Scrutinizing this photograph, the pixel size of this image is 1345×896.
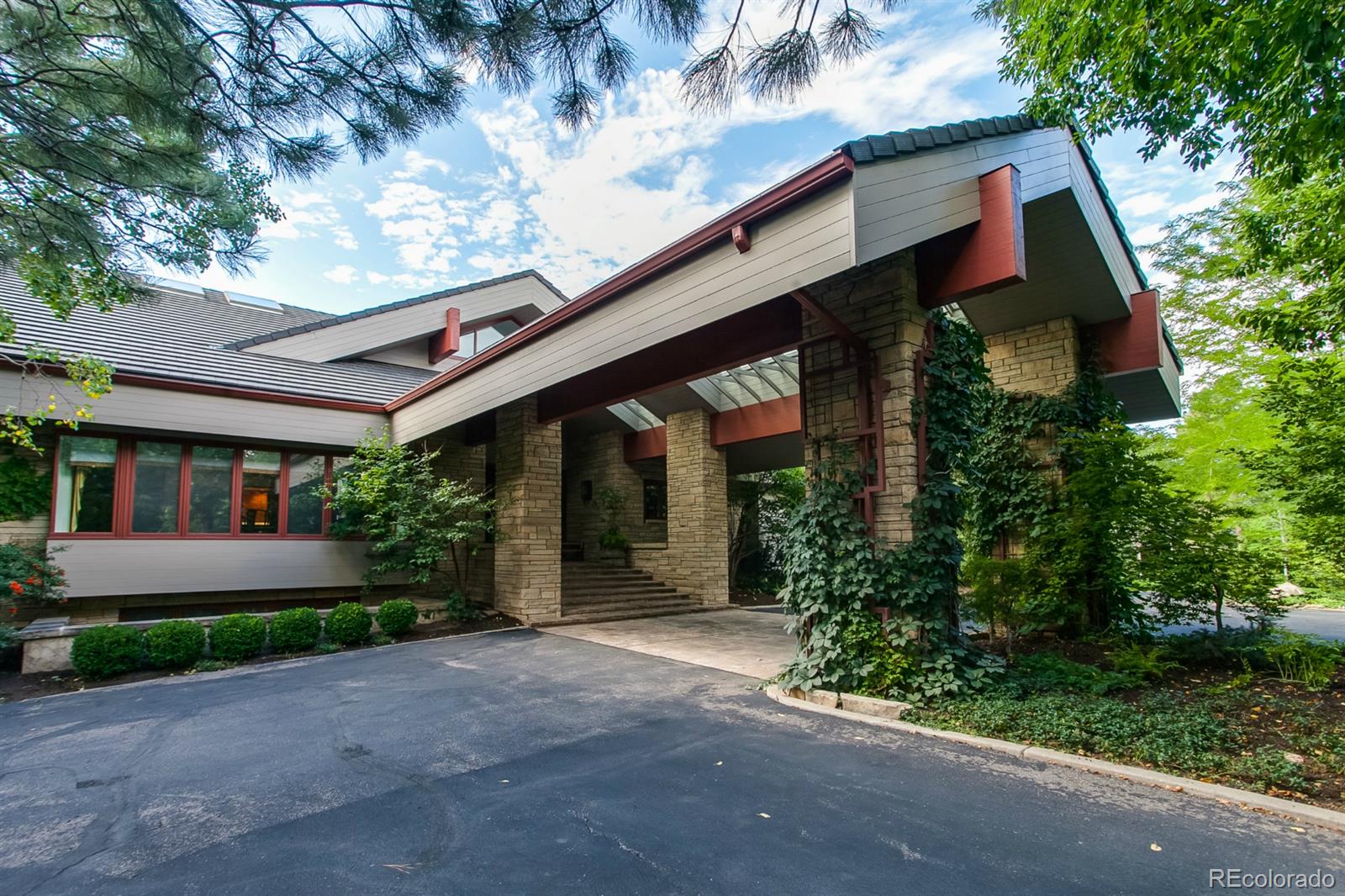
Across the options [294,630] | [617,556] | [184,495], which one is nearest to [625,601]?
[617,556]

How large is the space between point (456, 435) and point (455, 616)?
3.80 metres

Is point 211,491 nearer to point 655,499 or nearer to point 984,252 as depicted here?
point 655,499

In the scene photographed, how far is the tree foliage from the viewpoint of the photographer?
9273mm

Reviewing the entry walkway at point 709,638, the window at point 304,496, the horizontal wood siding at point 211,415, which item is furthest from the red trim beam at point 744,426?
the window at point 304,496

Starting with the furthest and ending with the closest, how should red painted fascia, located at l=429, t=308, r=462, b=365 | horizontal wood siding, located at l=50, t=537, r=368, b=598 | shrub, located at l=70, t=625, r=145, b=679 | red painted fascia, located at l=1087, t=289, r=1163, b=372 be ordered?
red painted fascia, located at l=429, t=308, r=462, b=365
horizontal wood siding, located at l=50, t=537, r=368, b=598
red painted fascia, located at l=1087, t=289, r=1163, b=372
shrub, located at l=70, t=625, r=145, b=679

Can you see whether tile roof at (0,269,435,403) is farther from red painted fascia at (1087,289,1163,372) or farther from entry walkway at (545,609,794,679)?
red painted fascia at (1087,289,1163,372)

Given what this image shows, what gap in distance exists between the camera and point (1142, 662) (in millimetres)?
4895

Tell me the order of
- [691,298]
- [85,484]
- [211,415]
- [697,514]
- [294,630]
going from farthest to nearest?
[697,514] < [211,415] < [85,484] < [294,630] < [691,298]

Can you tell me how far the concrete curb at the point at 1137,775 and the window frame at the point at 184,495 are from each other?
884 centimetres

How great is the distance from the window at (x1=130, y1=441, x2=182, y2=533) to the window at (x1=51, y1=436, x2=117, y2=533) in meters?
0.27

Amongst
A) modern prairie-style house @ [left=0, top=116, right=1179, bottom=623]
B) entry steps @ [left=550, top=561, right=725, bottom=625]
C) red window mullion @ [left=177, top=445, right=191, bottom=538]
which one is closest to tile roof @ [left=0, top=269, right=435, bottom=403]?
modern prairie-style house @ [left=0, top=116, right=1179, bottom=623]

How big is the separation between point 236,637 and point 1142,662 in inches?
355

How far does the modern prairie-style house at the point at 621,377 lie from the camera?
5004mm

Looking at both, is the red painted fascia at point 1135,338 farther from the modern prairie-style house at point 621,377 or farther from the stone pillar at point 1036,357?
the stone pillar at point 1036,357
